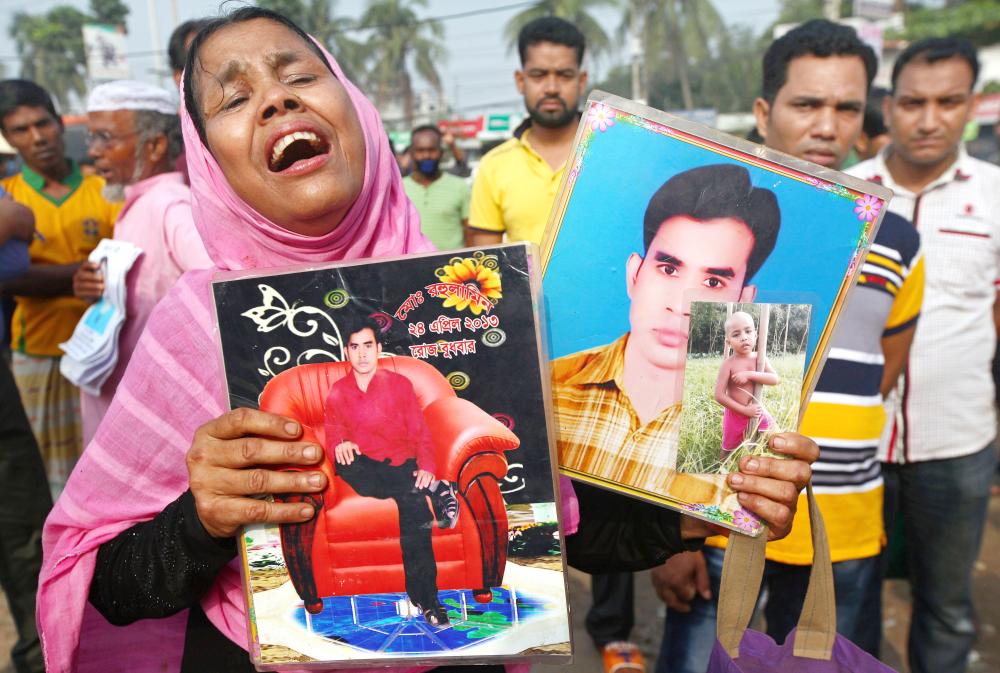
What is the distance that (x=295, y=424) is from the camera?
1.00 meters

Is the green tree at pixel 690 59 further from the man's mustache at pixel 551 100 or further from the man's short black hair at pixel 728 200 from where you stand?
the man's short black hair at pixel 728 200

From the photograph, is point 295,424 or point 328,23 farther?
point 328,23

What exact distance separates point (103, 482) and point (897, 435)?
96.6 inches

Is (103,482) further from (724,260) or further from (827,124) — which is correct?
(827,124)

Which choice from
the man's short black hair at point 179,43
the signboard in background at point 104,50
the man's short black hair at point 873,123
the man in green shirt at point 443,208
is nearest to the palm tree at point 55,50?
the signboard in background at point 104,50

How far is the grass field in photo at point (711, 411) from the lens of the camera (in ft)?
3.50

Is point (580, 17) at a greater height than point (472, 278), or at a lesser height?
greater

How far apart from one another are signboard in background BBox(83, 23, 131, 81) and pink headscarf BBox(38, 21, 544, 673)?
91.5ft

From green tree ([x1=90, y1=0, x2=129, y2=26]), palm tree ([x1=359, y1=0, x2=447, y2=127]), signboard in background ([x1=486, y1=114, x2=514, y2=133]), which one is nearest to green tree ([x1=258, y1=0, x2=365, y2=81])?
palm tree ([x1=359, y1=0, x2=447, y2=127])

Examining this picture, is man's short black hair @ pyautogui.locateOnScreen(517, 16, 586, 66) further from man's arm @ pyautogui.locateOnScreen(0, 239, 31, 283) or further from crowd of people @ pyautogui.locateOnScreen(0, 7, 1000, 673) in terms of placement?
man's arm @ pyautogui.locateOnScreen(0, 239, 31, 283)

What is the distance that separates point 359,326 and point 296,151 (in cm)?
38

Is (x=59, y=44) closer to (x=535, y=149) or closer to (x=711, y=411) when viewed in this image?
(x=535, y=149)

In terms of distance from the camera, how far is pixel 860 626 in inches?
90.7

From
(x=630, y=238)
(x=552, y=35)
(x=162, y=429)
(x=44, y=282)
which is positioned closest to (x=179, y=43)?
(x=44, y=282)
